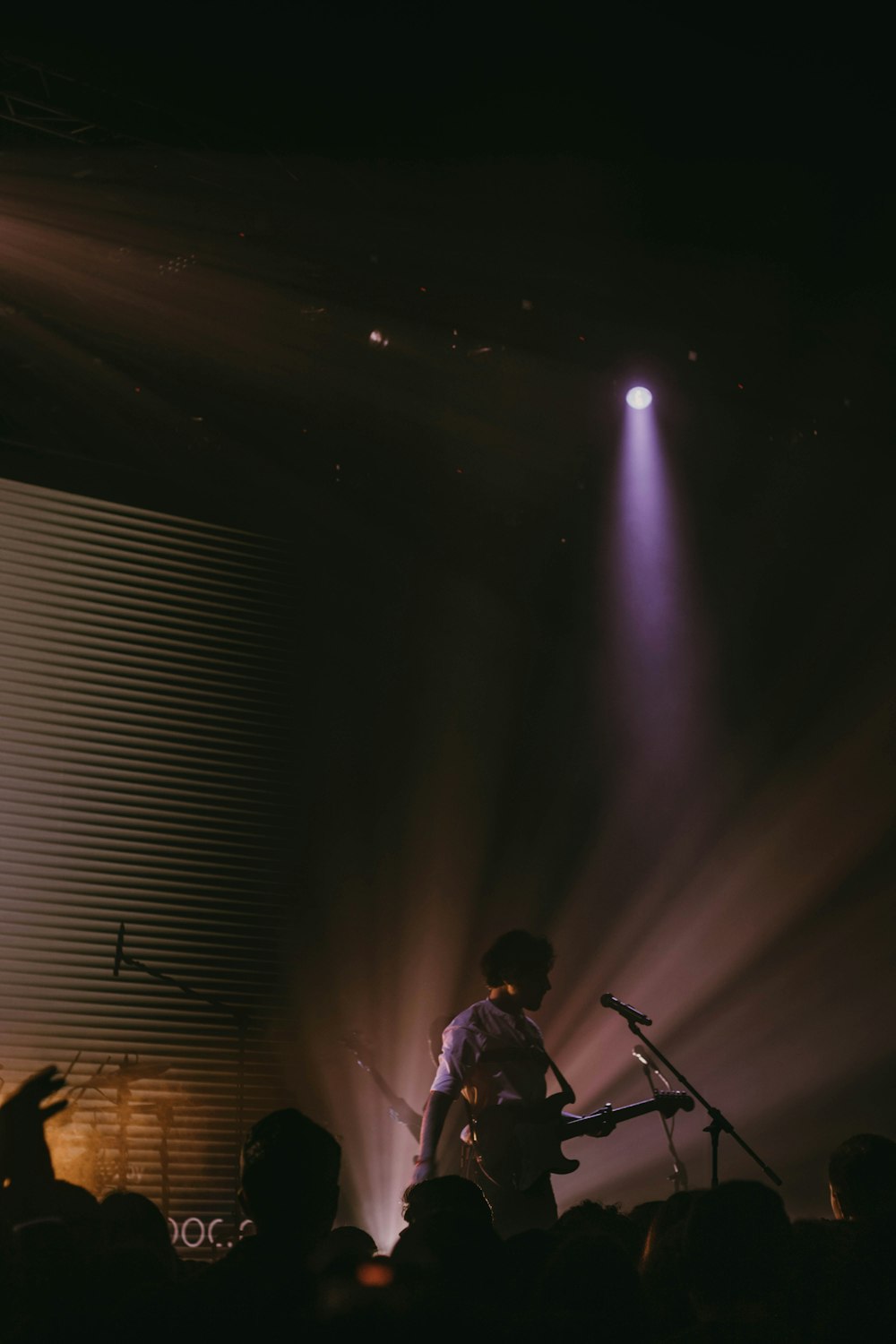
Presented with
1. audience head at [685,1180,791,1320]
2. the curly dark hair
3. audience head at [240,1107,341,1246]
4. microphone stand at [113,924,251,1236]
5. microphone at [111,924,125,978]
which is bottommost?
audience head at [685,1180,791,1320]

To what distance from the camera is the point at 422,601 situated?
9070mm

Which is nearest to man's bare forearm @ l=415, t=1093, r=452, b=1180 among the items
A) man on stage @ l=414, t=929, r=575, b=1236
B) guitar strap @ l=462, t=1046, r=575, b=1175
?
man on stage @ l=414, t=929, r=575, b=1236

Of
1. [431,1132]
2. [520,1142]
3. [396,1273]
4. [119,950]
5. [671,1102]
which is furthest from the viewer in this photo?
[119,950]

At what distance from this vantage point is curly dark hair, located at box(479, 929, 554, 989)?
16.3 ft

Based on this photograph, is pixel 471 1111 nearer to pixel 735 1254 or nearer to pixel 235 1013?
pixel 235 1013

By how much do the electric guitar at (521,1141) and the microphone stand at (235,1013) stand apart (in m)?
2.68

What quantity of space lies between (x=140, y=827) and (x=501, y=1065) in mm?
A: 3571

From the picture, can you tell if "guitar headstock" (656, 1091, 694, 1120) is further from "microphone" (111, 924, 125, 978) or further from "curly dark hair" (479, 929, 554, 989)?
"microphone" (111, 924, 125, 978)

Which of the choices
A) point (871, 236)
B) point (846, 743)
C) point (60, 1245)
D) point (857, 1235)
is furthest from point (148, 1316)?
point (846, 743)

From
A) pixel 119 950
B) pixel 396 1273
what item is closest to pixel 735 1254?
pixel 396 1273

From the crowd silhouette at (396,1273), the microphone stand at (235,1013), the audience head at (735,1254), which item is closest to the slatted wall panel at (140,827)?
the microphone stand at (235,1013)

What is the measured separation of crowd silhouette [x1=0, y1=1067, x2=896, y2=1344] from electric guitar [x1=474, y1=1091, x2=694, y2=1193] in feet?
7.62

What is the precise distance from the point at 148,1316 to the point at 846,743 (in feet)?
26.7

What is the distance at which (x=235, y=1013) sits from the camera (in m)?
7.23
